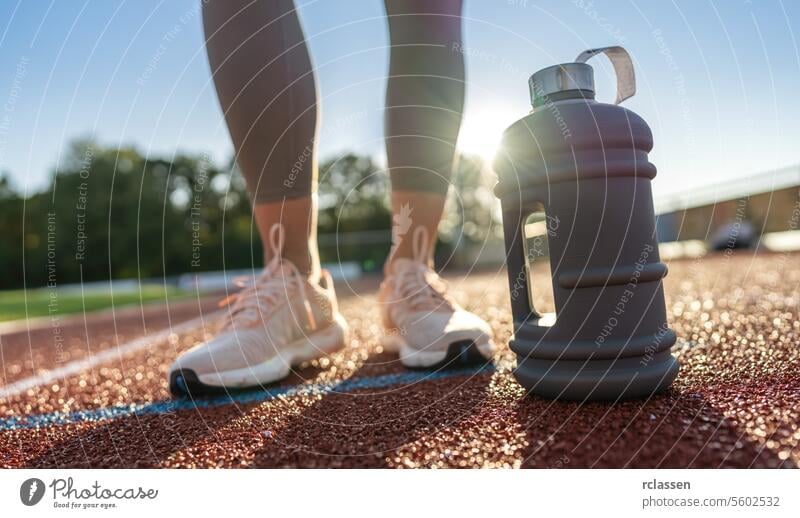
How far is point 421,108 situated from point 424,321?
1.85 feet

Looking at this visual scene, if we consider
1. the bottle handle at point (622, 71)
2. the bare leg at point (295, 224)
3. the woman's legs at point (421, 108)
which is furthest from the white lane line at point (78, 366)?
the bottle handle at point (622, 71)

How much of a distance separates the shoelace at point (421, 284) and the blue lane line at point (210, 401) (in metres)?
0.20

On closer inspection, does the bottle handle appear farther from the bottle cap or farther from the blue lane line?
the blue lane line

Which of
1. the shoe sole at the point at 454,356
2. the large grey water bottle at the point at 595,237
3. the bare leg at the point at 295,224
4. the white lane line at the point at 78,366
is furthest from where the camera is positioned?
the white lane line at the point at 78,366

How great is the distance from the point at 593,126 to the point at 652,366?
1.32 feet

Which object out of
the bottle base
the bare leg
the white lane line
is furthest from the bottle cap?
the white lane line

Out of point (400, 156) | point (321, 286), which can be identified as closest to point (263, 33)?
point (400, 156)

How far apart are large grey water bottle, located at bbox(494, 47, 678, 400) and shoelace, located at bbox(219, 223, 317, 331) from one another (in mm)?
702

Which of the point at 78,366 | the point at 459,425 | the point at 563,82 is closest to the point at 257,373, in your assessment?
the point at 459,425

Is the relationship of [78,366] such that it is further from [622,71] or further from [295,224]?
[622,71]

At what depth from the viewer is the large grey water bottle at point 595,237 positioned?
89 centimetres

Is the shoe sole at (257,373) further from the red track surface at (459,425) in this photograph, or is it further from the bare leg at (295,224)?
the bare leg at (295,224)
